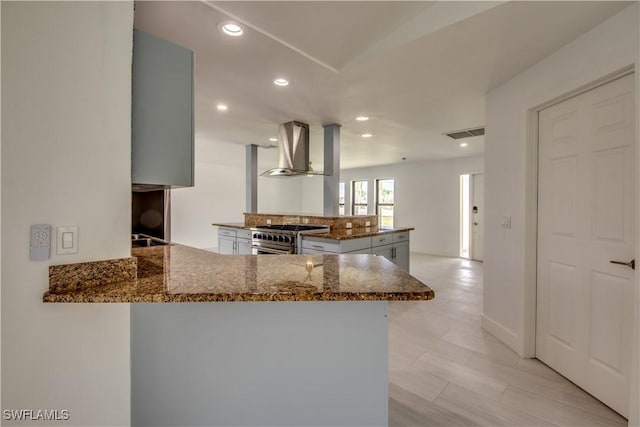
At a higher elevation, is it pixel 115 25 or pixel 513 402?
pixel 115 25

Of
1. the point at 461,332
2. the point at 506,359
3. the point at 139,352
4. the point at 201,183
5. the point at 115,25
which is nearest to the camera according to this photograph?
the point at 115,25

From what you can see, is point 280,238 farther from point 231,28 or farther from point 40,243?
point 40,243

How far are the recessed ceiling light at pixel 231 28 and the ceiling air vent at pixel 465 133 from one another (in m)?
3.54

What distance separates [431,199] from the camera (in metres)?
7.11

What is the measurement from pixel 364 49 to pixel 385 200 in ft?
20.3

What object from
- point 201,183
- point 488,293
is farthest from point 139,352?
point 201,183

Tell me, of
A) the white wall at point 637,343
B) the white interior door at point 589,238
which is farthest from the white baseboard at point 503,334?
the white wall at point 637,343

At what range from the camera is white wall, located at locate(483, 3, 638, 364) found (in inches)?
67.2

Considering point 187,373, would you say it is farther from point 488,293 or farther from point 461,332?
point 488,293

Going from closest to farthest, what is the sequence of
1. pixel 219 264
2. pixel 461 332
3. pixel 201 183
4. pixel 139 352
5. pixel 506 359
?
pixel 139 352
pixel 219 264
pixel 506 359
pixel 461 332
pixel 201 183

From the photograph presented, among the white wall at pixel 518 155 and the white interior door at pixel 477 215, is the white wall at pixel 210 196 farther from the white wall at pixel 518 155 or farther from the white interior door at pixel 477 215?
the white wall at pixel 518 155

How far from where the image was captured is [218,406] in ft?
3.98

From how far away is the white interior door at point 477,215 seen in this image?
245 inches

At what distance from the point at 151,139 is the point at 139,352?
93 cm
